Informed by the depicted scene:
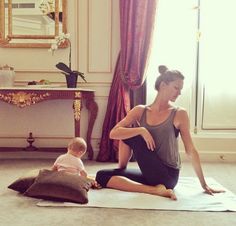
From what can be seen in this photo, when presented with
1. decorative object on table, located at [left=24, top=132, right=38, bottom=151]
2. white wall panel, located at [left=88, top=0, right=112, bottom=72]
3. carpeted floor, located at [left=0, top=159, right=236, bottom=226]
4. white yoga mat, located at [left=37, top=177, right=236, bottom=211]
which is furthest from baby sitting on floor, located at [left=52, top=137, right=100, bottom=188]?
white wall panel, located at [left=88, top=0, right=112, bottom=72]

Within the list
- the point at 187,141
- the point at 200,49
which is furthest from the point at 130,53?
the point at 187,141

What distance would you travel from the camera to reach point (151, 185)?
2.32 metres

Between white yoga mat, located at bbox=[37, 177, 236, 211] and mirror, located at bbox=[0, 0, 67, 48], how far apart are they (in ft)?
5.91

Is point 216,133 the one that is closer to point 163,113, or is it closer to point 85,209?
point 163,113

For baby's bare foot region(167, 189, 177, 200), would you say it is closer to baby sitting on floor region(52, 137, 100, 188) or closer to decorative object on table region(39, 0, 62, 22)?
baby sitting on floor region(52, 137, 100, 188)

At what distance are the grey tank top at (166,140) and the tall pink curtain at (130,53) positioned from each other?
1174mm

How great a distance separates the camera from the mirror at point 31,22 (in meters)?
3.61

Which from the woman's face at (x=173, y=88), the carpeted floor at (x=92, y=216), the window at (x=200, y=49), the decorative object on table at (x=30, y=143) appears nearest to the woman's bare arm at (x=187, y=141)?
the woman's face at (x=173, y=88)

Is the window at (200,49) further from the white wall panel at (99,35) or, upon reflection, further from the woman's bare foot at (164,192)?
the woman's bare foot at (164,192)

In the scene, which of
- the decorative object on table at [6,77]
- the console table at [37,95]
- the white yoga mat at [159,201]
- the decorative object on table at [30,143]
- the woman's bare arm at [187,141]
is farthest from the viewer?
the decorative object on table at [30,143]

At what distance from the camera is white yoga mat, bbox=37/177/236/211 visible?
2035 millimetres

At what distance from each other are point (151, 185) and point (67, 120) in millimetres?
1577

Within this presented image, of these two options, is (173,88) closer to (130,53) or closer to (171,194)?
(171,194)

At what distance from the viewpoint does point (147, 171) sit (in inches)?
90.9
